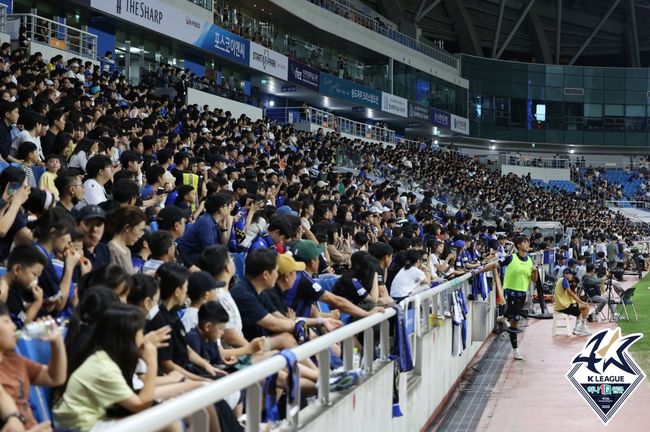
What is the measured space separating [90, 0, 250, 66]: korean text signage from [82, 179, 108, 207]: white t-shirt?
19821mm

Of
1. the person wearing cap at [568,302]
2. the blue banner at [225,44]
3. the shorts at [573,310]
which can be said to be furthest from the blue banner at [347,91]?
the shorts at [573,310]

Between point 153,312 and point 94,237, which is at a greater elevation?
point 94,237

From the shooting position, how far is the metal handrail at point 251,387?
3182mm

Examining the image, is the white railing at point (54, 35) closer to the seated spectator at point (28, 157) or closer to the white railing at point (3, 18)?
the white railing at point (3, 18)

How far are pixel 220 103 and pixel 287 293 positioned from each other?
2589 cm

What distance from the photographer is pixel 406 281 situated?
9.91m

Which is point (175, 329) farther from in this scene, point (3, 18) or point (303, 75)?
point (303, 75)

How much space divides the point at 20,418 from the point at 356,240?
7730 mm

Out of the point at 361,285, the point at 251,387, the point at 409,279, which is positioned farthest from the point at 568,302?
the point at 251,387

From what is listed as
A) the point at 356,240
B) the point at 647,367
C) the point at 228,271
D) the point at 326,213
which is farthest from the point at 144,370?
the point at 647,367

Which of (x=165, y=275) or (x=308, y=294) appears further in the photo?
(x=308, y=294)

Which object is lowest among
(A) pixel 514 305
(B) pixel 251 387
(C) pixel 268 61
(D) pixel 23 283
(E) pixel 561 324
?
(E) pixel 561 324

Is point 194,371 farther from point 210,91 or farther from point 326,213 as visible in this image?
point 210,91

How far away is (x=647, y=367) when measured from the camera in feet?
42.7
